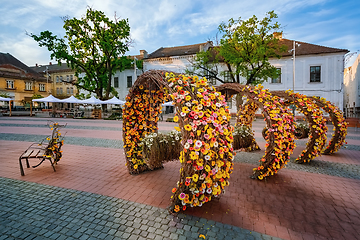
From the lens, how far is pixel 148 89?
15.2ft

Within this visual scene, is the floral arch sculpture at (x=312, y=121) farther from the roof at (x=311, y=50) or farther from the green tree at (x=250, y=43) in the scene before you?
the roof at (x=311, y=50)

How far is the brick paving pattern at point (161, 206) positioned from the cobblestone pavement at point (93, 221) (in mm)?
14

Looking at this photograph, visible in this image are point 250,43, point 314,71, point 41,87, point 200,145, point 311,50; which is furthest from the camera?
point 41,87

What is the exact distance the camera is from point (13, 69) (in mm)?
38531

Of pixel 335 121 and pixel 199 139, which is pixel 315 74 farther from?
pixel 199 139

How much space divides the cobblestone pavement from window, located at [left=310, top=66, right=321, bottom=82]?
25605mm

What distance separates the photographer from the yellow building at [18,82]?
119 ft

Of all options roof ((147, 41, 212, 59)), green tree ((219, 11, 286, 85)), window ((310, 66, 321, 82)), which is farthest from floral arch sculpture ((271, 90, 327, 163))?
roof ((147, 41, 212, 59))

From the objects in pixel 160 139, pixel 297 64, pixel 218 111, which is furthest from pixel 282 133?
pixel 297 64

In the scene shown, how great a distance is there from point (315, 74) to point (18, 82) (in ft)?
165

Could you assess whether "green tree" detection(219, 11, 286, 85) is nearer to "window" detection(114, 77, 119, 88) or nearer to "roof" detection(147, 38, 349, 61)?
"roof" detection(147, 38, 349, 61)

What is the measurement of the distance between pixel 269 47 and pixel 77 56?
2076 cm

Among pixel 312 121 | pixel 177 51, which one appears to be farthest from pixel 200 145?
pixel 177 51

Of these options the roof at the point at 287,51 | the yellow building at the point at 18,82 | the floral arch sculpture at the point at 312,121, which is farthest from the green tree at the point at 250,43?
the yellow building at the point at 18,82
